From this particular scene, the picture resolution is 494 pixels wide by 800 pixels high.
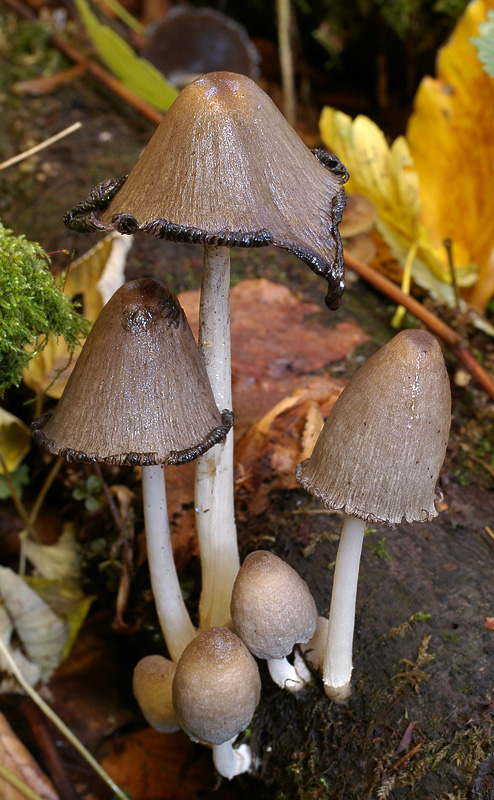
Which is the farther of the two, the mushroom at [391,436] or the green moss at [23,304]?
the green moss at [23,304]

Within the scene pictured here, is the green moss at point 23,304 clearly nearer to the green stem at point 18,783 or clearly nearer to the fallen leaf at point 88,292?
the fallen leaf at point 88,292

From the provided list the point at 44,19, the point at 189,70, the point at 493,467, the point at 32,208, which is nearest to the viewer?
the point at 493,467

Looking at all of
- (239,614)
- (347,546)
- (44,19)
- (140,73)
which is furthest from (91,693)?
(44,19)

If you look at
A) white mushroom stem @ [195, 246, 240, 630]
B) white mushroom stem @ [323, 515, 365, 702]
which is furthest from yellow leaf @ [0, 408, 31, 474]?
white mushroom stem @ [323, 515, 365, 702]

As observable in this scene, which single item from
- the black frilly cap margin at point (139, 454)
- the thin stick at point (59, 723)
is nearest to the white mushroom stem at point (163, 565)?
the black frilly cap margin at point (139, 454)

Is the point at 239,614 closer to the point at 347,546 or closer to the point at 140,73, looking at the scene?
the point at 347,546

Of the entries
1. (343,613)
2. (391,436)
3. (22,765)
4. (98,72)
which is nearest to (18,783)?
(22,765)

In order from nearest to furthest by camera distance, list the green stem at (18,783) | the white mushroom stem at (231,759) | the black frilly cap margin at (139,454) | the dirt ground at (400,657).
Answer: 1. the black frilly cap margin at (139,454)
2. the dirt ground at (400,657)
3. the white mushroom stem at (231,759)
4. the green stem at (18,783)
